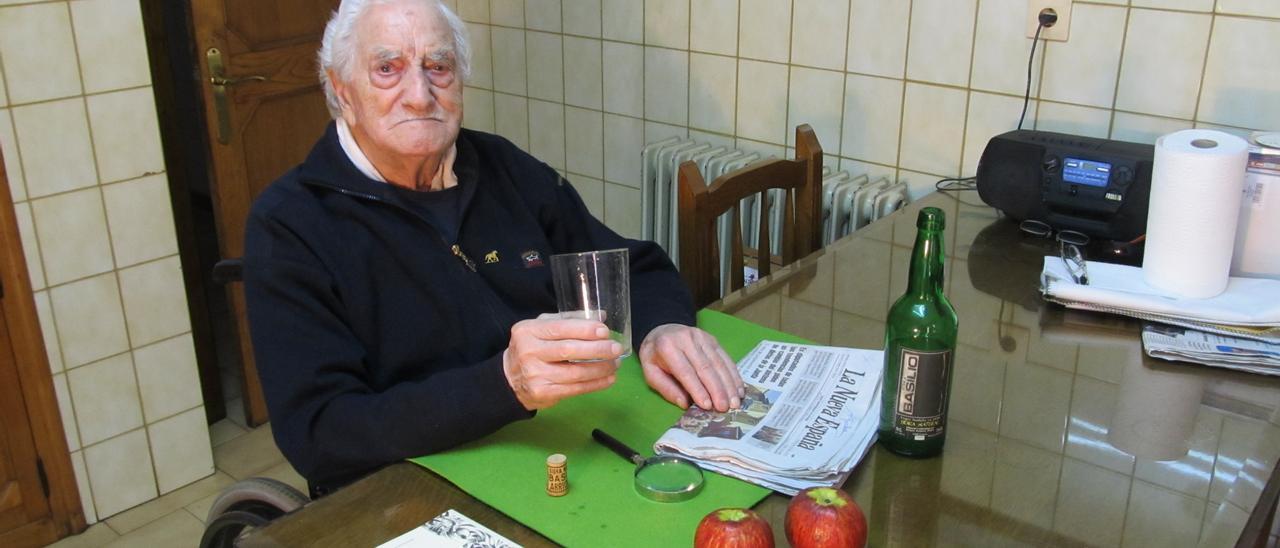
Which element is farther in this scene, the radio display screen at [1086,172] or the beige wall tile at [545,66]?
the beige wall tile at [545,66]

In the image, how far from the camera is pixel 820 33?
2.40 metres

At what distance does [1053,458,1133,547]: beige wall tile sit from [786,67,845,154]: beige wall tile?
140 centimetres

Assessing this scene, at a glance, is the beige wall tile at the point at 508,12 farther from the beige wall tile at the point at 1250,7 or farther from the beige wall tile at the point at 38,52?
the beige wall tile at the point at 1250,7

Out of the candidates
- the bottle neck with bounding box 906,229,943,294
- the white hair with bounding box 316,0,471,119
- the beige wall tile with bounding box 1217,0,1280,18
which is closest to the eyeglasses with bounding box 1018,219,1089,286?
the beige wall tile with bounding box 1217,0,1280,18

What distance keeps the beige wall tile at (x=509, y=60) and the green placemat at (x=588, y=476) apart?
189 cm

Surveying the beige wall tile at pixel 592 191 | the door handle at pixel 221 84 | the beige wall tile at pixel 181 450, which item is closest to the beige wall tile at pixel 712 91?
the beige wall tile at pixel 592 191

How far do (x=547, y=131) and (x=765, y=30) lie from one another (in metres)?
0.84

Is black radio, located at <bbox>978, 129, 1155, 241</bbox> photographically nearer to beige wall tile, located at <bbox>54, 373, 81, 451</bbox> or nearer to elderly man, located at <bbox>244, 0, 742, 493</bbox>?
elderly man, located at <bbox>244, 0, 742, 493</bbox>

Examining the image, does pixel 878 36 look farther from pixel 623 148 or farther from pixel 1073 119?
pixel 623 148

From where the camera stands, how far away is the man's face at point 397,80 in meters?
1.40

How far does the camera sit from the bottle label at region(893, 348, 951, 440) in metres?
1.08

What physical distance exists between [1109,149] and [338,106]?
133 centimetres

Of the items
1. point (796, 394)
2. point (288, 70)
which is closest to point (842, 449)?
point (796, 394)

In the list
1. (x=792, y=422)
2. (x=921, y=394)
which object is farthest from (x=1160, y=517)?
(x=792, y=422)
